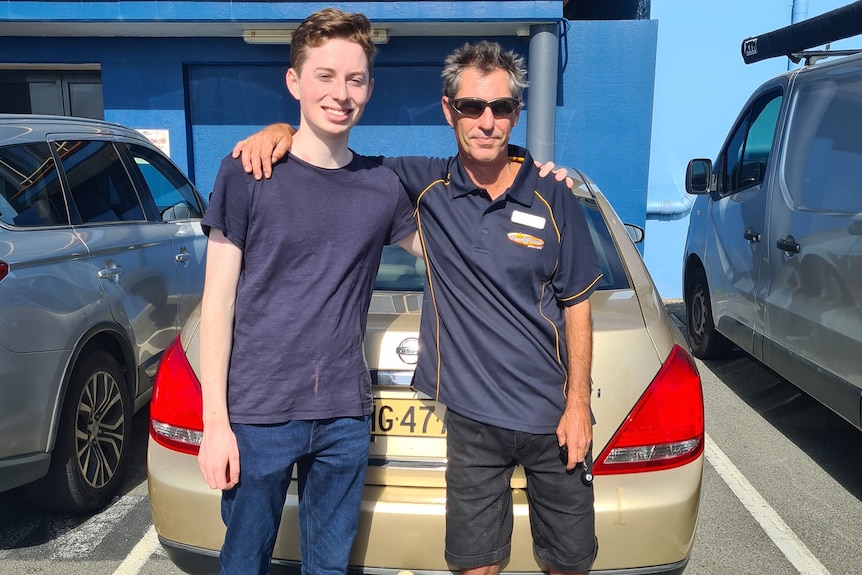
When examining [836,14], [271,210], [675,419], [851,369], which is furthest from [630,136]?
[271,210]

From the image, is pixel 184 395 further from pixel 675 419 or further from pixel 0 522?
pixel 0 522

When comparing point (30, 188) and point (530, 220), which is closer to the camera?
point (530, 220)

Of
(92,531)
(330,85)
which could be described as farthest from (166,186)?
(330,85)

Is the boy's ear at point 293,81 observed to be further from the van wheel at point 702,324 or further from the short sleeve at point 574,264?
the van wheel at point 702,324

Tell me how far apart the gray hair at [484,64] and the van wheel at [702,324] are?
405cm

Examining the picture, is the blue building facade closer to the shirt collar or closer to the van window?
the van window

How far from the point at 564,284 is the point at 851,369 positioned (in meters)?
2.15

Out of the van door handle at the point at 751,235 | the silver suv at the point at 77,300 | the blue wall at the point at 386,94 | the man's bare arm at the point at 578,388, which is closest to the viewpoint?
the man's bare arm at the point at 578,388

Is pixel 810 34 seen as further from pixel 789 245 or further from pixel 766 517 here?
pixel 766 517

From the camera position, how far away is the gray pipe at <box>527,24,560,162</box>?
23.4 ft

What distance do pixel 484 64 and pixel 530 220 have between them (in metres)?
0.44

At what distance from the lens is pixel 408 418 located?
6.88 ft

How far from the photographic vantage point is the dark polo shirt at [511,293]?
1.85 meters

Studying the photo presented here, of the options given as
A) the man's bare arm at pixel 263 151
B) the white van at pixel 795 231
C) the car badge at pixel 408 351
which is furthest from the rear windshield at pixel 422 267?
the white van at pixel 795 231
